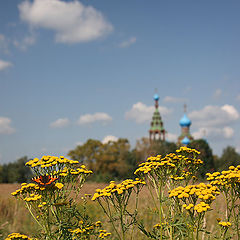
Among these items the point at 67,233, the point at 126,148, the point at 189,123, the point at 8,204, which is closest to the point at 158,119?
the point at 189,123

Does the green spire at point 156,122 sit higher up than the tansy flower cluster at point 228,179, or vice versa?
the green spire at point 156,122

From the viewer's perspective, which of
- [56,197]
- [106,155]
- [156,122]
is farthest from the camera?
[156,122]

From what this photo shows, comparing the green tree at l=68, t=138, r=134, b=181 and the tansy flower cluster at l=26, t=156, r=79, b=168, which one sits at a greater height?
the green tree at l=68, t=138, r=134, b=181

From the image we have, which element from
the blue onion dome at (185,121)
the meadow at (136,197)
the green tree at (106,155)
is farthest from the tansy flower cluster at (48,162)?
the blue onion dome at (185,121)

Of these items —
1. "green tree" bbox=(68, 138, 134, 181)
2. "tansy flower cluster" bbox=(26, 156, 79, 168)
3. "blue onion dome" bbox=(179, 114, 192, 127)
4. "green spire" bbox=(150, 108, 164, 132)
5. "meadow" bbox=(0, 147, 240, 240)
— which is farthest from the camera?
"green spire" bbox=(150, 108, 164, 132)

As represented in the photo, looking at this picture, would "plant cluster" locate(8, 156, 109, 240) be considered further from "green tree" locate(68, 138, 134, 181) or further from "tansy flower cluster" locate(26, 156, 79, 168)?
"green tree" locate(68, 138, 134, 181)

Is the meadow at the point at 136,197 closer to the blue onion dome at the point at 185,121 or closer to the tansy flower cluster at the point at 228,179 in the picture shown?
the tansy flower cluster at the point at 228,179

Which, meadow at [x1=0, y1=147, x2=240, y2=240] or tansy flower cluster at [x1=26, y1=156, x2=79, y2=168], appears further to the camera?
tansy flower cluster at [x1=26, y1=156, x2=79, y2=168]

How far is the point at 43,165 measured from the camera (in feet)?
19.1

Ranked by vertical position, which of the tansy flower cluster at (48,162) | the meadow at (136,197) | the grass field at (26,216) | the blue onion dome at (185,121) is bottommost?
the grass field at (26,216)

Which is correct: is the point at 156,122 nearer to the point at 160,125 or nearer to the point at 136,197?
the point at 160,125

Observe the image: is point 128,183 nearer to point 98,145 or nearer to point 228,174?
point 228,174

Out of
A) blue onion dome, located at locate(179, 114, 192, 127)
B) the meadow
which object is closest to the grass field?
the meadow

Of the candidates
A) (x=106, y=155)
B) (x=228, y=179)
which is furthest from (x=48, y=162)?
(x=106, y=155)
